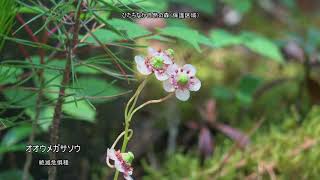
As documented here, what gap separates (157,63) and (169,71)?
2cm

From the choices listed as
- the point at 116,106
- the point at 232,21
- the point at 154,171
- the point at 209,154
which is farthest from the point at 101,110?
the point at 232,21

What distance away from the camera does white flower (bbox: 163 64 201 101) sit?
612mm

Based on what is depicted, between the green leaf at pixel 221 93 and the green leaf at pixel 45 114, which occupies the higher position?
the green leaf at pixel 221 93

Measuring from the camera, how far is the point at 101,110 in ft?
2.84

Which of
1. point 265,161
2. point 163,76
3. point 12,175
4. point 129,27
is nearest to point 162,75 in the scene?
point 163,76

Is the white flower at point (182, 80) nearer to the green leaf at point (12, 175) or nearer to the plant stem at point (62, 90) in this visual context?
the plant stem at point (62, 90)

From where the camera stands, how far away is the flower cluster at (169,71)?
2.00 ft

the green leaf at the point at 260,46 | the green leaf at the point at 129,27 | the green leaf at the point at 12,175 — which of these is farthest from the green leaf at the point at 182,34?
the green leaf at the point at 260,46

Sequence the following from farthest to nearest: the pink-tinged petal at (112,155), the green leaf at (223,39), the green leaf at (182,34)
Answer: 1. the green leaf at (223,39)
2. the green leaf at (182,34)
3. the pink-tinged petal at (112,155)

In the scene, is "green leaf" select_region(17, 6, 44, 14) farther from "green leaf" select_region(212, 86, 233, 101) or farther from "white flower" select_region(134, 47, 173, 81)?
"green leaf" select_region(212, 86, 233, 101)

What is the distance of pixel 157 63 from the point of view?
61 cm

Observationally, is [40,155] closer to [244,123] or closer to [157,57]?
[157,57]

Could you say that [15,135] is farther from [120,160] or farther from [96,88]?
[120,160]

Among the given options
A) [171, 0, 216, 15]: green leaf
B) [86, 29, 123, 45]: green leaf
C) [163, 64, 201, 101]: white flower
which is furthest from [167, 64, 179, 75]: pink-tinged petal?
[171, 0, 216, 15]: green leaf
